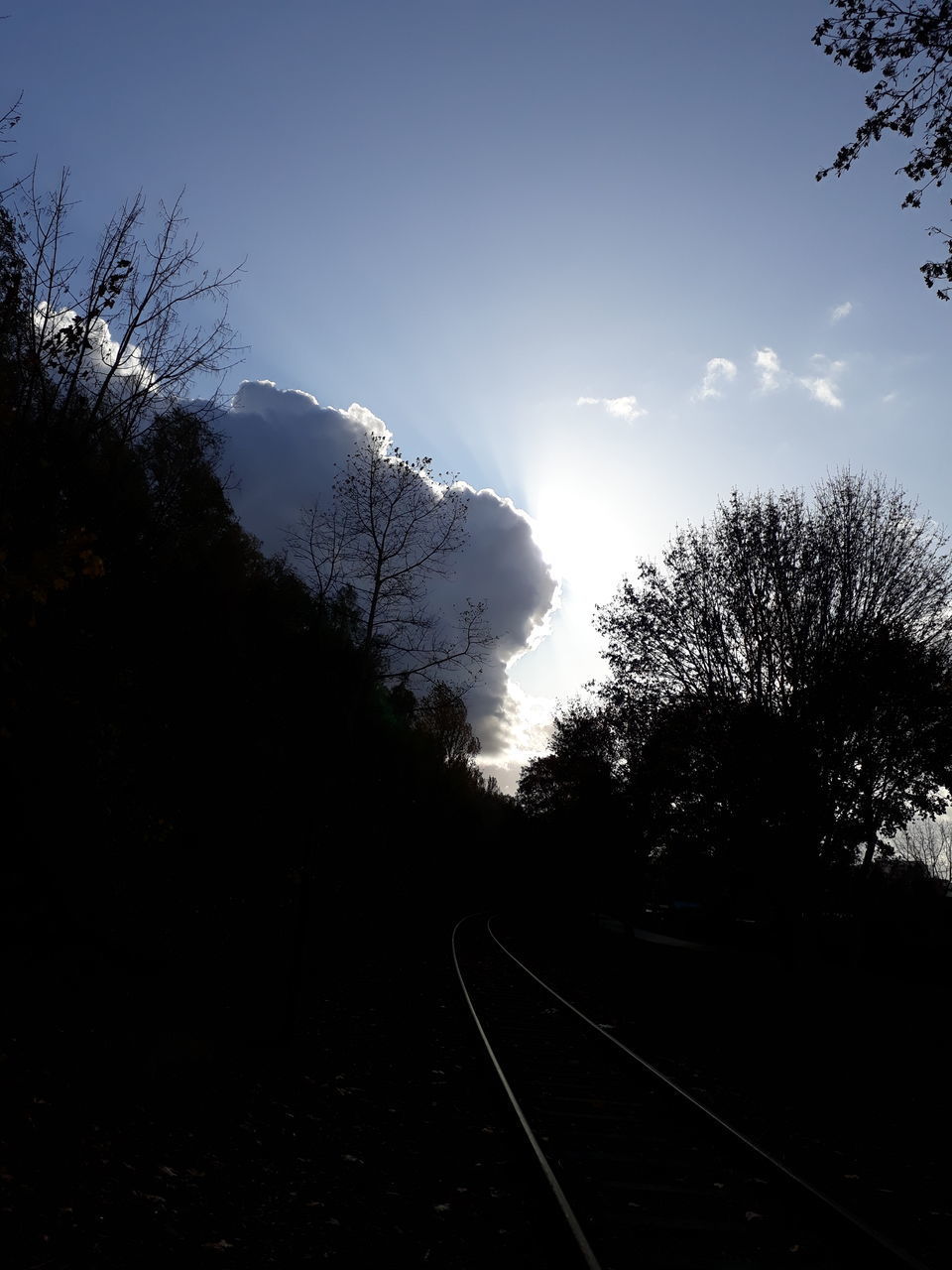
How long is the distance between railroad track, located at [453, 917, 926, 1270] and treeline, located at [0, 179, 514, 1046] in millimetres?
4091

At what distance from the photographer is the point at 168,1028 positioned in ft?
30.0

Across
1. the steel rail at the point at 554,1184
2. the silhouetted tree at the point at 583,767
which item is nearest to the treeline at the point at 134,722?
the steel rail at the point at 554,1184

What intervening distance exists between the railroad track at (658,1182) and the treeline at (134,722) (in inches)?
161

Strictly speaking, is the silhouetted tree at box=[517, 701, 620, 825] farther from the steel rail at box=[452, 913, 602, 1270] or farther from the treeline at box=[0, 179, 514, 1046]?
the steel rail at box=[452, 913, 602, 1270]

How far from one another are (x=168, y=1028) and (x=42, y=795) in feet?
12.6

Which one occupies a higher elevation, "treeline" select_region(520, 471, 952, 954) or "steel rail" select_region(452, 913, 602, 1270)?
"treeline" select_region(520, 471, 952, 954)

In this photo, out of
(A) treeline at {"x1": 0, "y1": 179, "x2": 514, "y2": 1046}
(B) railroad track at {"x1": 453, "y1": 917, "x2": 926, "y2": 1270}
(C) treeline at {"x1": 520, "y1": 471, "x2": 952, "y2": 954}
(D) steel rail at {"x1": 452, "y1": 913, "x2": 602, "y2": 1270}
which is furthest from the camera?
(C) treeline at {"x1": 520, "y1": 471, "x2": 952, "y2": 954}

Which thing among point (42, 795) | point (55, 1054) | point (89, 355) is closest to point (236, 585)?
point (42, 795)

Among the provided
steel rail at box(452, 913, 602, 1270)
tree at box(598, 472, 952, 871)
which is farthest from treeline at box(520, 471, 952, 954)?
steel rail at box(452, 913, 602, 1270)

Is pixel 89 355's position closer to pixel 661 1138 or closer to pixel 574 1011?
pixel 661 1138

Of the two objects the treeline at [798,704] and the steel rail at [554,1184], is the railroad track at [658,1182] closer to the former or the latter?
the steel rail at [554,1184]

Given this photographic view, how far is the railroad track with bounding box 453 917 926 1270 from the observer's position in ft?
16.7

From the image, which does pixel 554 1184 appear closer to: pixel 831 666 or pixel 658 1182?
pixel 658 1182

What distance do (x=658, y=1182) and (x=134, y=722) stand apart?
35.4 ft
